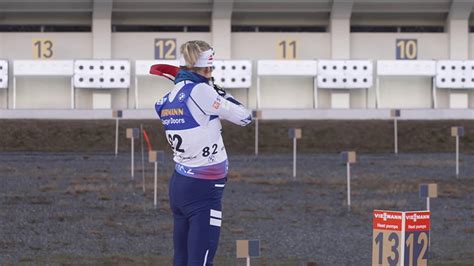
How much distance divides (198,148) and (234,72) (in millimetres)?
31067

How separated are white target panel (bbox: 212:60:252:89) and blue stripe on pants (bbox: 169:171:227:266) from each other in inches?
1216

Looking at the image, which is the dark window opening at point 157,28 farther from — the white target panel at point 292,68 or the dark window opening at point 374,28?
the dark window opening at point 374,28

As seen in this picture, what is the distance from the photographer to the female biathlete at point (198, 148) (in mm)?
7629

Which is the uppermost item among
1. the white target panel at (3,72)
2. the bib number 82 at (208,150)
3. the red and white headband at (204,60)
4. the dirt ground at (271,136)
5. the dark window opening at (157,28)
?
the dark window opening at (157,28)

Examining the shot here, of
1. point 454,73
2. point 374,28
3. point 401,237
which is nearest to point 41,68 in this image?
point 374,28

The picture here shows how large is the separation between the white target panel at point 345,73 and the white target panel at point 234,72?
7.97ft

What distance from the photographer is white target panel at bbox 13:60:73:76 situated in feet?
126

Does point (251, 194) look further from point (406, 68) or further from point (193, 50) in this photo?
point (406, 68)

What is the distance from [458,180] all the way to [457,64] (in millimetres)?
15961

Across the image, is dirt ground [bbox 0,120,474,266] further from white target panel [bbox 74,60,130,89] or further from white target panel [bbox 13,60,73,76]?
white target panel [bbox 74,60,130,89]

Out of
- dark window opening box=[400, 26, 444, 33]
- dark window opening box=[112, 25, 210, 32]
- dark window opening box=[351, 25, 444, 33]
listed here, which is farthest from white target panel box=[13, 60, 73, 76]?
dark window opening box=[400, 26, 444, 33]

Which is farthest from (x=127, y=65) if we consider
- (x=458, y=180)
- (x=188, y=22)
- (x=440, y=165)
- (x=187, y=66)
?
(x=187, y=66)

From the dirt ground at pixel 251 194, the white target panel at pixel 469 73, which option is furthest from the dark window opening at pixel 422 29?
the dirt ground at pixel 251 194

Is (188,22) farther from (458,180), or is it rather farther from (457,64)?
(458,180)
